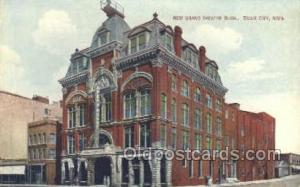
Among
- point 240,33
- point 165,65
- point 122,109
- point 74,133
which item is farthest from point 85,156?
point 240,33

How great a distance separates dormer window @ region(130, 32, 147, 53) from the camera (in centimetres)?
807

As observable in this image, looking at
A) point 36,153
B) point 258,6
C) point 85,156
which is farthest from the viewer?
point 36,153

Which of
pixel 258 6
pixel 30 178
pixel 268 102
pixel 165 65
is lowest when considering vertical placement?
pixel 30 178

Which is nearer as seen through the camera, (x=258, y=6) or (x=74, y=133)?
(x=258, y=6)

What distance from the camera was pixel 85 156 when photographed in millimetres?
8602

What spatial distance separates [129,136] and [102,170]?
0.78m

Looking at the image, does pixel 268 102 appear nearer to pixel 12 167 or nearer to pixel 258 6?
pixel 258 6

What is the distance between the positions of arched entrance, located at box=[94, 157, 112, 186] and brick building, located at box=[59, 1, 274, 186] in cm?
2

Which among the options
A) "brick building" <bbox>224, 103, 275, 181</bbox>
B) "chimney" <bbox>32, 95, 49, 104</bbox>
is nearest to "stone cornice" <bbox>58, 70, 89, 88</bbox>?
"chimney" <bbox>32, 95, 49, 104</bbox>

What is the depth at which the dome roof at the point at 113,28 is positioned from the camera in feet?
24.6

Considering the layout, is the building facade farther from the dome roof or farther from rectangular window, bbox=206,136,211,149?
rectangular window, bbox=206,136,211,149

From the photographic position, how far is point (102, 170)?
8.51 meters

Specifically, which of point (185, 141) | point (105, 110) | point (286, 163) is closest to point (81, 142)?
point (105, 110)

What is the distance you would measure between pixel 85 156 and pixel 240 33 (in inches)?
126
